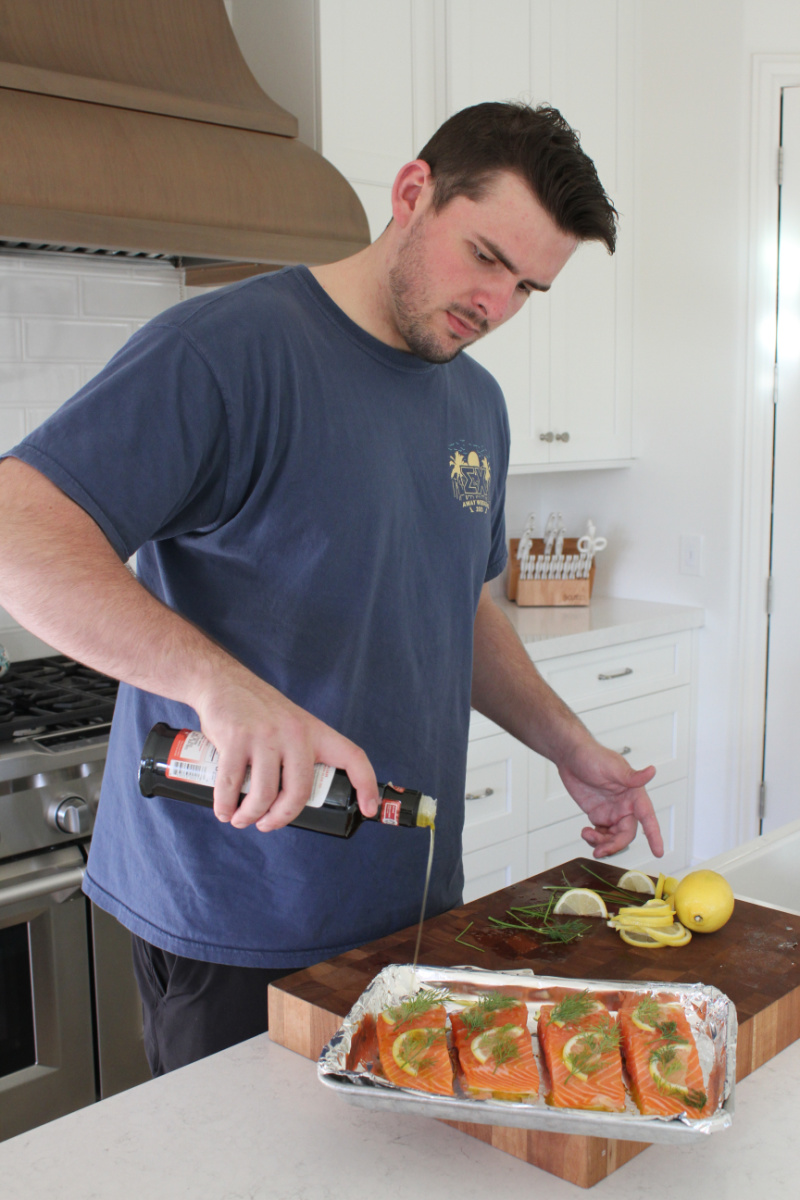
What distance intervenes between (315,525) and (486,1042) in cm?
56

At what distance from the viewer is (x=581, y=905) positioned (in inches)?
45.1

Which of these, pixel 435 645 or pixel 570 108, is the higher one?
pixel 570 108

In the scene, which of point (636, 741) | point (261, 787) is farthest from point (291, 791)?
point (636, 741)

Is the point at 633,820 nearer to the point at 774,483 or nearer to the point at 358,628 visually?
the point at 358,628

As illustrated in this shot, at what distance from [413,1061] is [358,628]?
49 centimetres

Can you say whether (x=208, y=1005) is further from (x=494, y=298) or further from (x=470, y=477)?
(x=494, y=298)

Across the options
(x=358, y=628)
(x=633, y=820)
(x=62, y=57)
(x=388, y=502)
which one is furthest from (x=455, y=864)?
(x=62, y=57)

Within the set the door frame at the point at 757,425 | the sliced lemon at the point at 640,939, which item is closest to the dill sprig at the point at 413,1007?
the sliced lemon at the point at 640,939

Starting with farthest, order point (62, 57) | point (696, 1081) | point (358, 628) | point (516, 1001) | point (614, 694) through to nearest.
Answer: point (614, 694)
point (62, 57)
point (358, 628)
point (516, 1001)
point (696, 1081)

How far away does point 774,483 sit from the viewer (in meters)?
3.17

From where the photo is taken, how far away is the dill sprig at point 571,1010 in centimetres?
88

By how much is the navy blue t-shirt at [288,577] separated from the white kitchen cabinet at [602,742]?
132 centimetres

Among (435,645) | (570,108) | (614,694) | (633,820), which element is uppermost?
(570,108)

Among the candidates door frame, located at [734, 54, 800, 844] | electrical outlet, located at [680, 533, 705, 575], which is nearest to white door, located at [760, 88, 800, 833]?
door frame, located at [734, 54, 800, 844]
